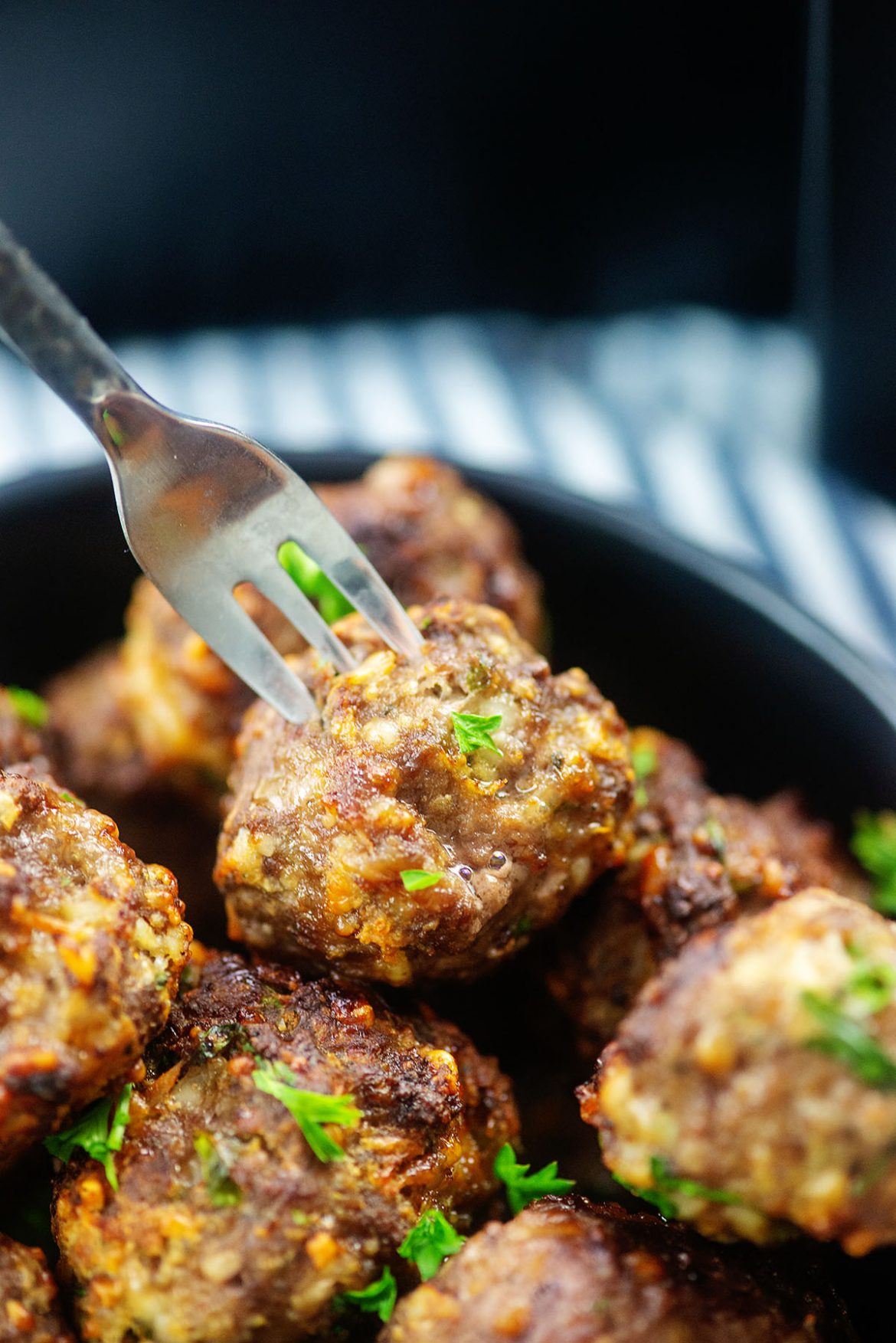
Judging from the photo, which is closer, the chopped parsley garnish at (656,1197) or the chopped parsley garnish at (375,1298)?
the chopped parsley garnish at (656,1197)

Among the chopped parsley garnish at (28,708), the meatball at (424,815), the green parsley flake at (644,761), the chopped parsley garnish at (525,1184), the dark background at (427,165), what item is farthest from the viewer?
the dark background at (427,165)

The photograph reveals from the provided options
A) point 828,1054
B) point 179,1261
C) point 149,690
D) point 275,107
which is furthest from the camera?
point 275,107

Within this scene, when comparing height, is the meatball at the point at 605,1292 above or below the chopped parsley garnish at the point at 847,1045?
below

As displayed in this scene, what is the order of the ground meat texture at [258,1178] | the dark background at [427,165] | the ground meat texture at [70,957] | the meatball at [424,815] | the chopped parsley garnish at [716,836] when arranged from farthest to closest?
the dark background at [427,165] → the chopped parsley garnish at [716,836] → the meatball at [424,815] → the ground meat texture at [258,1178] → the ground meat texture at [70,957]

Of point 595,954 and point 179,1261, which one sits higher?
point 595,954

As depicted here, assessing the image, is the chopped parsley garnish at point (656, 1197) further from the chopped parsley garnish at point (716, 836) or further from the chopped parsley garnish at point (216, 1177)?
the chopped parsley garnish at point (716, 836)

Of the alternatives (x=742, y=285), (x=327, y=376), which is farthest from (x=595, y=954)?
(x=742, y=285)

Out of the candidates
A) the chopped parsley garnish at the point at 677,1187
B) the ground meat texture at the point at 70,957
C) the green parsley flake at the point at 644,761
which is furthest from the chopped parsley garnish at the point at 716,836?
the ground meat texture at the point at 70,957

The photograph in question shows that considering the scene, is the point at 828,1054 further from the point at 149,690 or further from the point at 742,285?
the point at 742,285
